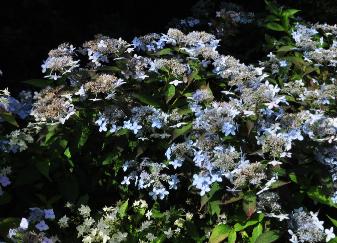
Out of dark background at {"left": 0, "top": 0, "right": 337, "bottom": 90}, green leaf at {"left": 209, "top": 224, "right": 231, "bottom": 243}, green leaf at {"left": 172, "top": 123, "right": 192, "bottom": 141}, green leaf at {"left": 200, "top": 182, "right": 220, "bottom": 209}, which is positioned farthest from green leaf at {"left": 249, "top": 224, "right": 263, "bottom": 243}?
dark background at {"left": 0, "top": 0, "right": 337, "bottom": 90}

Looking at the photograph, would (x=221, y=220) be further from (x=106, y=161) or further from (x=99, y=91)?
(x=99, y=91)

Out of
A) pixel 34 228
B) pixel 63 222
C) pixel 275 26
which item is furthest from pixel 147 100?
pixel 275 26

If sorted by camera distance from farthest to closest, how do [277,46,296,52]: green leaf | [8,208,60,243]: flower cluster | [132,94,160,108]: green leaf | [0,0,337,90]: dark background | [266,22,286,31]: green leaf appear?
[0,0,337,90]: dark background < [266,22,286,31]: green leaf < [277,46,296,52]: green leaf < [132,94,160,108]: green leaf < [8,208,60,243]: flower cluster

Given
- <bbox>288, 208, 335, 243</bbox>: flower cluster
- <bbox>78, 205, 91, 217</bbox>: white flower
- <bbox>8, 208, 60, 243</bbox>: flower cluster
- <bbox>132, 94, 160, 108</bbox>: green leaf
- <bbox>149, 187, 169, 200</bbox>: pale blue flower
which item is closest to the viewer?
<bbox>8, 208, 60, 243</bbox>: flower cluster

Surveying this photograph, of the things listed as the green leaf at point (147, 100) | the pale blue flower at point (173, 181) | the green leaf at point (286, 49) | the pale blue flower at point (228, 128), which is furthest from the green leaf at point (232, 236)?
the green leaf at point (286, 49)

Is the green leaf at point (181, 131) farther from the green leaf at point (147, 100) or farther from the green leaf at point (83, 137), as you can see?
the green leaf at point (83, 137)

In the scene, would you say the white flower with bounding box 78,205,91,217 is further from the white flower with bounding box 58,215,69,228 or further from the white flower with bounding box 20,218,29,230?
the white flower with bounding box 20,218,29,230

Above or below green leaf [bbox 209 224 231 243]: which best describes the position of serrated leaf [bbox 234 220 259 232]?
above
